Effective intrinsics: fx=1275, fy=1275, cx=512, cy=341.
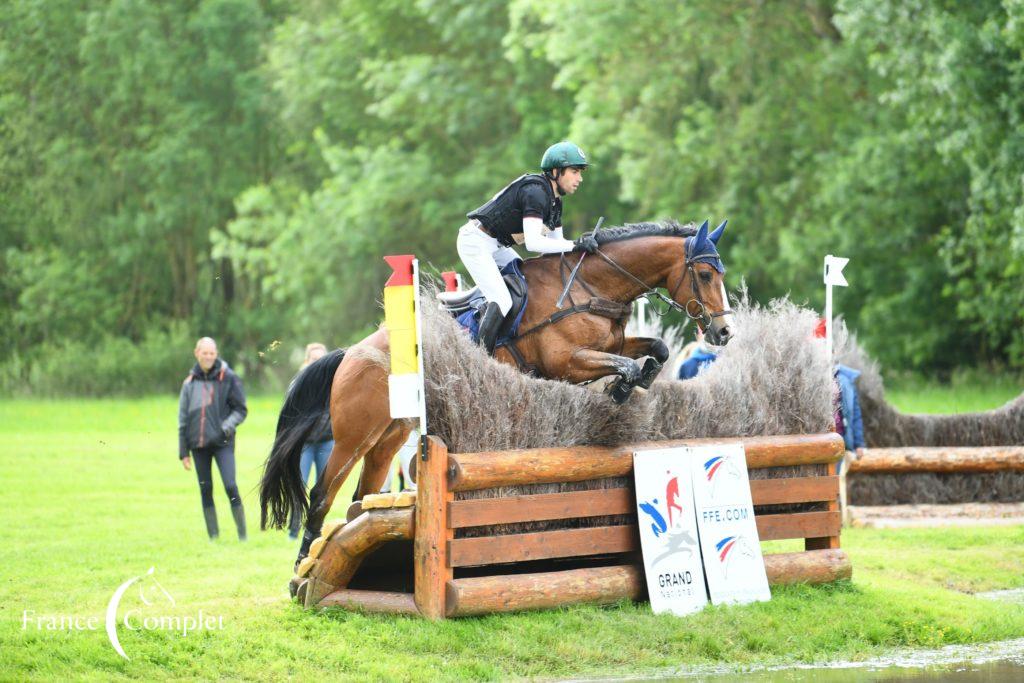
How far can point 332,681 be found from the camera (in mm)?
6125

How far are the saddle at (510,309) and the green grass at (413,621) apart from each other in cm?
176

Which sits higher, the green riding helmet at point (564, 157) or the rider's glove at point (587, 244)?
the green riding helmet at point (564, 157)

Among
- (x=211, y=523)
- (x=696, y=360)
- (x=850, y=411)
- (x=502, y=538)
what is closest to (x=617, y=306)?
(x=502, y=538)

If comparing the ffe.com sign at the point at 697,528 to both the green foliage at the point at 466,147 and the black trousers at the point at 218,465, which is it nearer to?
the black trousers at the point at 218,465

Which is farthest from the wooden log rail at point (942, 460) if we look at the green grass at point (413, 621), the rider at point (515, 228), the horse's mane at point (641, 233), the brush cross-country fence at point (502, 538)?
the rider at point (515, 228)

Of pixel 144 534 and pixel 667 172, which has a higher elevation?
pixel 667 172

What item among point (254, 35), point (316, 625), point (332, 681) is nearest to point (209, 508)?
point (316, 625)

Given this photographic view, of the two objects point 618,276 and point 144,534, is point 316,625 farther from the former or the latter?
point 144,534

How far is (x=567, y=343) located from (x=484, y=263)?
2.30 ft

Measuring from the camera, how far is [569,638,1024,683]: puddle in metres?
6.51

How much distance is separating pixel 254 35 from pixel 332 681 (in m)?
32.6

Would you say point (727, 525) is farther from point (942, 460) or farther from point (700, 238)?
point (942, 460)

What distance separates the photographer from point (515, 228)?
26.0 feet

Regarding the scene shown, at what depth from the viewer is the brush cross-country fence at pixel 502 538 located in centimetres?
689
